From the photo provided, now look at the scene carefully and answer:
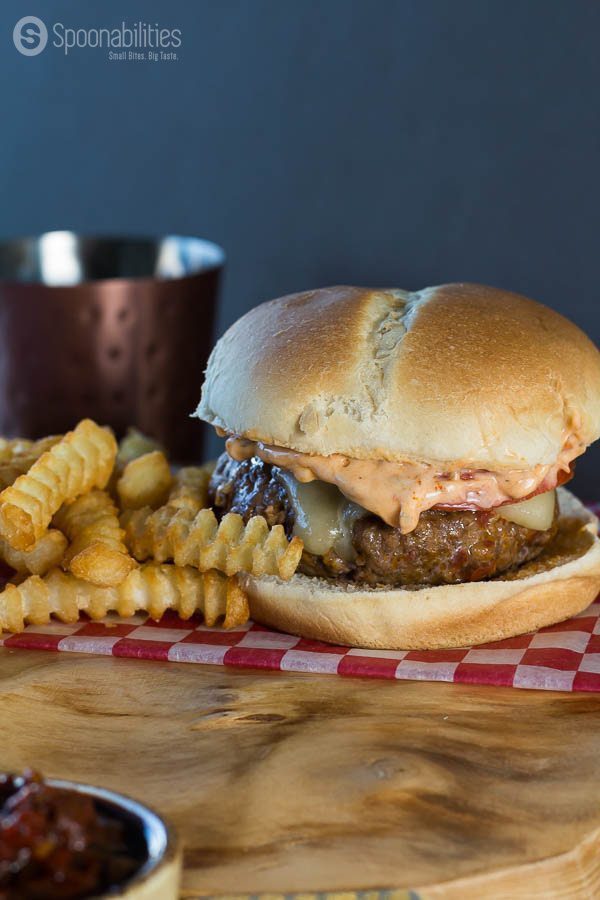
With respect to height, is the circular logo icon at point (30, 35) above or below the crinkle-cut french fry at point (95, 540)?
above

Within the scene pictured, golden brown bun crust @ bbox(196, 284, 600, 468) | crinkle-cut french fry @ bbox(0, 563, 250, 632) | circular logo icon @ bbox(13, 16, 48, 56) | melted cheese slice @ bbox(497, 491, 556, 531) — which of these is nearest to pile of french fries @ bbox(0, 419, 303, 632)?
crinkle-cut french fry @ bbox(0, 563, 250, 632)

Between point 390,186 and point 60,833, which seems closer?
point 60,833

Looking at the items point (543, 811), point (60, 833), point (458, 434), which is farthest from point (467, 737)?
point (60, 833)

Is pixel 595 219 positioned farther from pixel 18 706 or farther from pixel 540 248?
pixel 18 706

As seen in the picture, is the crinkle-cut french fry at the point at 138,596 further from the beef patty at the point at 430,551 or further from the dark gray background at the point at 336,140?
the dark gray background at the point at 336,140

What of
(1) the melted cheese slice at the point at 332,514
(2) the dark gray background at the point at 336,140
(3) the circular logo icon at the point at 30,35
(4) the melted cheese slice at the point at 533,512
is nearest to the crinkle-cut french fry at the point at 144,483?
(1) the melted cheese slice at the point at 332,514

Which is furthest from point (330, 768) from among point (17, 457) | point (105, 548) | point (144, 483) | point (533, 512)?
point (17, 457)
